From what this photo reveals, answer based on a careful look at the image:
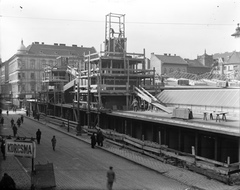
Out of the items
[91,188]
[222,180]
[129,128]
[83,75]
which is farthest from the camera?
[83,75]

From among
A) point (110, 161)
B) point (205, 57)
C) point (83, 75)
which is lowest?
point (110, 161)

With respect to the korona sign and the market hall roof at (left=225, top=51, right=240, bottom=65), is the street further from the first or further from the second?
the market hall roof at (left=225, top=51, right=240, bottom=65)

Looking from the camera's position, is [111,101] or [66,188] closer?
[66,188]

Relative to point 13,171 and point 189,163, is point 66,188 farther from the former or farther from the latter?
point 189,163

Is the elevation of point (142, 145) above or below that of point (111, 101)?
below

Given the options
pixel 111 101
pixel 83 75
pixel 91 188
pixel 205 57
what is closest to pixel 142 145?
pixel 91 188

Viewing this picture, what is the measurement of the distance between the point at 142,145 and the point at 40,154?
7.38 meters

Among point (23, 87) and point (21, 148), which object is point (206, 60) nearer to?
point (23, 87)

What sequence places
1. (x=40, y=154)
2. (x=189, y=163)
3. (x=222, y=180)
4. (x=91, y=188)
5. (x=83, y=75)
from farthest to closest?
(x=83, y=75), (x=40, y=154), (x=189, y=163), (x=222, y=180), (x=91, y=188)

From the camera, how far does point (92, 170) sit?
17.6 m

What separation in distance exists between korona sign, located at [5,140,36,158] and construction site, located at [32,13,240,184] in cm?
893

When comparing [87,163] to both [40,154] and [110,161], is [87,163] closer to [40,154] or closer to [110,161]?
[110,161]

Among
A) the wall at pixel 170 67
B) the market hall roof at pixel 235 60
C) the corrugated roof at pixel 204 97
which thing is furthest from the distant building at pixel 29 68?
the corrugated roof at pixel 204 97

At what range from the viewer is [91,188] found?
14000mm
